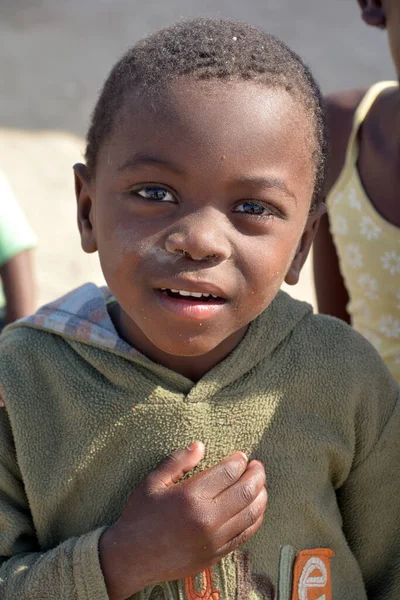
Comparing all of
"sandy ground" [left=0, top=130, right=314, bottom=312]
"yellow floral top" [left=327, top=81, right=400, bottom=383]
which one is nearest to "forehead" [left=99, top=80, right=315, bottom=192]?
"yellow floral top" [left=327, top=81, right=400, bottom=383]

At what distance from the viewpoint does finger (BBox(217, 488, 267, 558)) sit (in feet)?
5.26

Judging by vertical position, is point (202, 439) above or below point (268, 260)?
below

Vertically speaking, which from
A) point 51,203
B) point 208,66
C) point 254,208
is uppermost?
point 208,66

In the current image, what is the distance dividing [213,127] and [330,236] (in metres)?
1.32

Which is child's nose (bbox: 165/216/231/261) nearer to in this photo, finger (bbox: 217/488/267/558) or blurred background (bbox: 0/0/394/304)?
finger (bbox: 217/488/267/558)

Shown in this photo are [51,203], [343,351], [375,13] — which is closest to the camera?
[343,351]

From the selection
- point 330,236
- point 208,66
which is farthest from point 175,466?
point 330,236

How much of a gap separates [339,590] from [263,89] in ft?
3.19

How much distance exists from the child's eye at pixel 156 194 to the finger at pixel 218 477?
490 millimetres

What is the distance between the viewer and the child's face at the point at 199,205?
1502mm

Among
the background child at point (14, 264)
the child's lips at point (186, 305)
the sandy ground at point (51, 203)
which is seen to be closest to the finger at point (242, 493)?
the child's lips at point (186, 305)

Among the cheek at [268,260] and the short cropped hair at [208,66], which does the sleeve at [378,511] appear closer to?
the cheek at [268,260]

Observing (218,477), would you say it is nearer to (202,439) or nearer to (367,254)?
(202,439)

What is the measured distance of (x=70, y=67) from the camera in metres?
8.34
